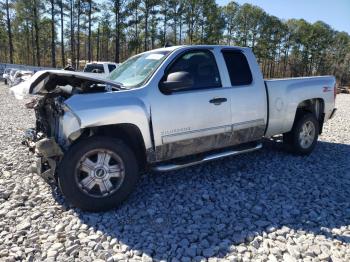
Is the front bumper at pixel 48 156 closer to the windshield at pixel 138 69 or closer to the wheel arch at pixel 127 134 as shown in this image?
the wheel arch at pixel 127 134

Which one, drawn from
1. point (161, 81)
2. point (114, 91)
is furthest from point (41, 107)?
point (161, 81)

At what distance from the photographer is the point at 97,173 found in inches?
159

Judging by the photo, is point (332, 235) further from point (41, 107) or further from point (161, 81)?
point (41, 107)

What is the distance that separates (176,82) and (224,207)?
5.47 ft

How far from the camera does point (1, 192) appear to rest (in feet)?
14.9

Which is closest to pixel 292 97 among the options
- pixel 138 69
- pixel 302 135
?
pixel 302 135

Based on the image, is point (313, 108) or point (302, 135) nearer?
point (302, 135)

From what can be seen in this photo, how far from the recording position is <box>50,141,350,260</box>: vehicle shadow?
3.53 m

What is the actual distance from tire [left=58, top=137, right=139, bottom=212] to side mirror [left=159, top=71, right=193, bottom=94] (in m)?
0.90

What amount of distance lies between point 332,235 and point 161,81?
8.79 ft

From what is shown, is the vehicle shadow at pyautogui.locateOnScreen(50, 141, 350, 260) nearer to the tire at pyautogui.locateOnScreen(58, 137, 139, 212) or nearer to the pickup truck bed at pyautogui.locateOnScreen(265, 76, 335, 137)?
the tire at pyautogui.locateOnScreen(58, 137, 139, 212)

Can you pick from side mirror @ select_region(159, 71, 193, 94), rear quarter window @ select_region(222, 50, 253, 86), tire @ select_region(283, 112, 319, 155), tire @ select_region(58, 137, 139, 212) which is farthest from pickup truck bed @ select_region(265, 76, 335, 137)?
tire @ select_region(58, 137, 139, 212)

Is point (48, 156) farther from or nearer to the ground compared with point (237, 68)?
nearer to the ground

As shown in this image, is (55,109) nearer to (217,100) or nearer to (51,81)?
(51,81)
